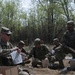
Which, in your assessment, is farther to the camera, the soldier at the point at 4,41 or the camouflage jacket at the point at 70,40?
the camouflage jacket at the point at 70,40

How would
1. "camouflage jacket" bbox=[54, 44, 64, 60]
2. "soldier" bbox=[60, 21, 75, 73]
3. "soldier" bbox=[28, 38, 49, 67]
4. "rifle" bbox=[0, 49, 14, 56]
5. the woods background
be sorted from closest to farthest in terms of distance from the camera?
"rifle" bbox=[0, 49, 14, 56] → "soldier" bbox=[60, 21, 75, 73] → "camouflage jacket" bbox=[54, 44, 64, 60] → "soldier" bbox=[28, 38, 49, 67] → the woods background

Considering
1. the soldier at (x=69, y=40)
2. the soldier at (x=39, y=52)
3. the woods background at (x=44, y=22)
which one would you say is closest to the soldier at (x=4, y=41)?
the soldier at (x=69, y=40)

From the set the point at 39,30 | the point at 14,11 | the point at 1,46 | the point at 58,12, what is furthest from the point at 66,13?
the point at 1,46

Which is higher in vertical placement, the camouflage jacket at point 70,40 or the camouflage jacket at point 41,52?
the camouflage jacket at point 70,40

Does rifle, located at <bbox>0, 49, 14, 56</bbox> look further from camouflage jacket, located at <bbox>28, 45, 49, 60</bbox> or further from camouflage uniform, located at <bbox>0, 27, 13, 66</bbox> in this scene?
camouflage jacket, located at <bbox>28, 45, 49, 60</bbox>

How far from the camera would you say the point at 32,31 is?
35.1m

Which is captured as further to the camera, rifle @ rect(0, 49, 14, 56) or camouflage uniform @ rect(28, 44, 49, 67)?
camouflage uniform @ rect(28, 44, 49, 67)

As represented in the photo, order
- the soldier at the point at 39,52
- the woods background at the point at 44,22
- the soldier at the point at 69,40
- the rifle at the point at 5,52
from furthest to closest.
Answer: the woods background at the point at 44,22, the soldier at the point at 39,52, the soldier at the point at 69,40, the rifle at the point at 5,52

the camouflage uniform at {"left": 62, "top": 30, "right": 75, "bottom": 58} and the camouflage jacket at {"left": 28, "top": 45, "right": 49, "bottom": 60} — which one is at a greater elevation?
the camouflage uniform at {"left": 62, "top": 30, "right": 75, "bottom": 58}

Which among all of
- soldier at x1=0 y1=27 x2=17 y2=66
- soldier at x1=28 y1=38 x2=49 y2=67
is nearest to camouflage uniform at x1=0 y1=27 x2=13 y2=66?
soldier at x1=0 y1=27 x2=17 y2=66

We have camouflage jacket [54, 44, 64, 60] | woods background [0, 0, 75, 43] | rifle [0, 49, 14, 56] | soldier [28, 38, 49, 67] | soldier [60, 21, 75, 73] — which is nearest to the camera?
rifle [0, 49, 14, 56]

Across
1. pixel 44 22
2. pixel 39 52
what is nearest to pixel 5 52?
pixel 39 52

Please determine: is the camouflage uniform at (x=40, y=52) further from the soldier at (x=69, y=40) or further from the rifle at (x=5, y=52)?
the rifle at (x=5, y=52)

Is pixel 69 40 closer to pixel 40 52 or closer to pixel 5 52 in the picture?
pixel 40 52
